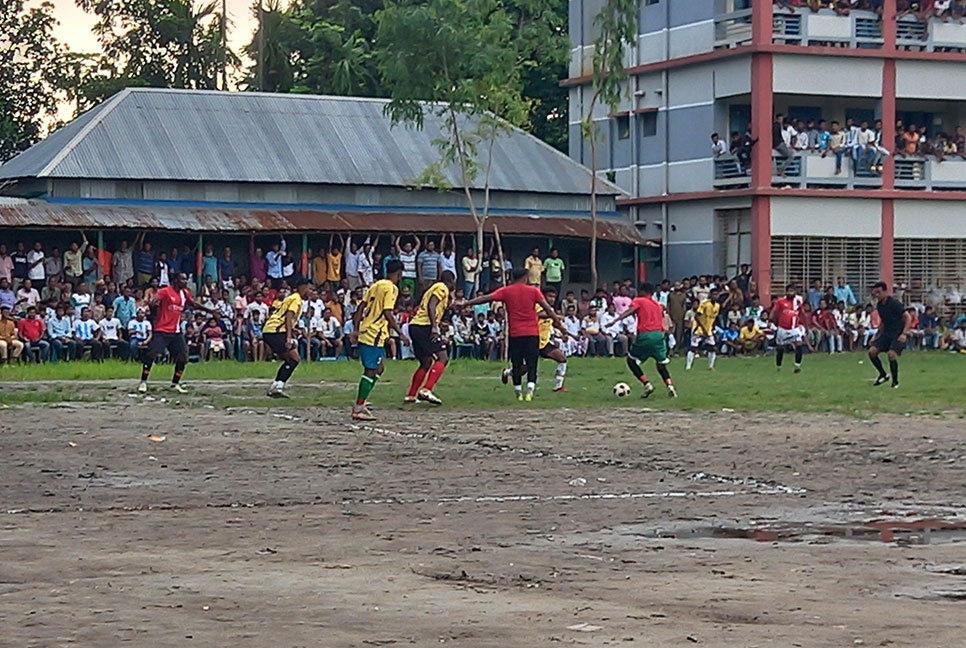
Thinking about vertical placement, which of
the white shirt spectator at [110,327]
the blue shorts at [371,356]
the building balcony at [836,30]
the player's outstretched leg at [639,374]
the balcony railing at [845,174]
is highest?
the building balcony at [836,30]

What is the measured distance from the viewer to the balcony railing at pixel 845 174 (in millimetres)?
43562

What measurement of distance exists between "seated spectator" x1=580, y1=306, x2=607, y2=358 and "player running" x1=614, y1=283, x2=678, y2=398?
1503 centimetres

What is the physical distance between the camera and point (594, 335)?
39375mm

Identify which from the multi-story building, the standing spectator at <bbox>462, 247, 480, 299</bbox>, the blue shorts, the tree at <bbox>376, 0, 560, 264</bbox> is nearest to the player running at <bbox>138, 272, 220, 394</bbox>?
the blue shorts

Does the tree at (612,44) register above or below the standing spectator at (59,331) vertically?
above

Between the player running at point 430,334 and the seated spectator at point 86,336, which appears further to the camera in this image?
the seated spectator at point 86,336

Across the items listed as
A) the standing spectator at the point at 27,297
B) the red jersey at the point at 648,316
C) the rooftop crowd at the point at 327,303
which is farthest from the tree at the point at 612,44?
the red jersey at the point at 648,316

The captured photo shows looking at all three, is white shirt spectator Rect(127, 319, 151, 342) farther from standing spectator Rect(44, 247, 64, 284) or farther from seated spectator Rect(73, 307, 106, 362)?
standing spectator Rect(44, 247, 64, 284)

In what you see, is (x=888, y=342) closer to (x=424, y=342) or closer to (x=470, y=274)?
(x=424, y=342)

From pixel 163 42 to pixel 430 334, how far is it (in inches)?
1420

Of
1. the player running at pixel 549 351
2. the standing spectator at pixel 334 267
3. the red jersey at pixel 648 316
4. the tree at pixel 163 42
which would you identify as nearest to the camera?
the red jersey at pixel 648 316

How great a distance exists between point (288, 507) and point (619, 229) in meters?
33.5

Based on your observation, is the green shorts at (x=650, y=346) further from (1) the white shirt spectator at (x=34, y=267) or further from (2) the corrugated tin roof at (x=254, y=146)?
(2) the corrugated tin roof at (x=254, y=146)

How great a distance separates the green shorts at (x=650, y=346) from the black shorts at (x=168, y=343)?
6.28m
